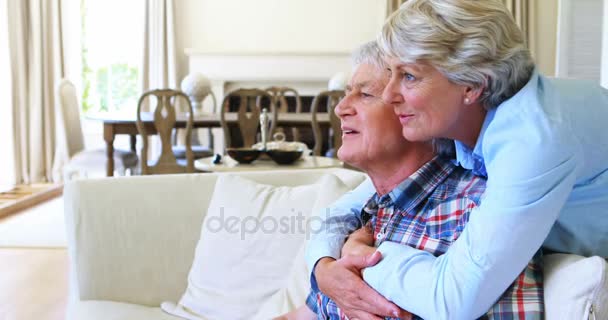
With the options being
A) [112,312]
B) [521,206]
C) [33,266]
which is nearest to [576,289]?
[521,206]

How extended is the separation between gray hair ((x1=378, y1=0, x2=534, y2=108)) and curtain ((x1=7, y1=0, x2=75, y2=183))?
6.46m

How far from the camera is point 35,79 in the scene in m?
6.90

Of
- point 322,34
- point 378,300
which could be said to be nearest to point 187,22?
point 322,34

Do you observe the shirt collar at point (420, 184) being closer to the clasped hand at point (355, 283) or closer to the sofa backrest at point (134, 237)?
the clasped hand at point (355, 283)

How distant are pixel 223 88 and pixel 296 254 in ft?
18.4

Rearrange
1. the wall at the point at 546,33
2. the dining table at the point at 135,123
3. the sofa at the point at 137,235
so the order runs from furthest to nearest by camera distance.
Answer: the wall at the point at 546,33, the dining table at the point at 135,123, the sofa at the point at 137,235

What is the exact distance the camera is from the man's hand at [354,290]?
115 centimetres

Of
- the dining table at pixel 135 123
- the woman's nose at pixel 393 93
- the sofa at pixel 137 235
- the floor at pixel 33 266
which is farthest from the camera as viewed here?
the dining table at pixel 135 123

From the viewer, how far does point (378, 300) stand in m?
1.16

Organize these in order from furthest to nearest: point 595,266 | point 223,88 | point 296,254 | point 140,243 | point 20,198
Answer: point 223,88, point 20,198, point 140,243, point 296,254, point 595,266

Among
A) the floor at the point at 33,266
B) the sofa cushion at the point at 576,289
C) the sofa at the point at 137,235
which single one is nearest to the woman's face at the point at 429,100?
the sofa cushion at the point at 576,289

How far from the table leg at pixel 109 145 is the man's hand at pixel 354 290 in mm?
4024

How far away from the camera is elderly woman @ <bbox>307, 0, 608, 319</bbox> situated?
36.1 inches

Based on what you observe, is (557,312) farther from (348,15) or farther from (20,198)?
(348,15)
